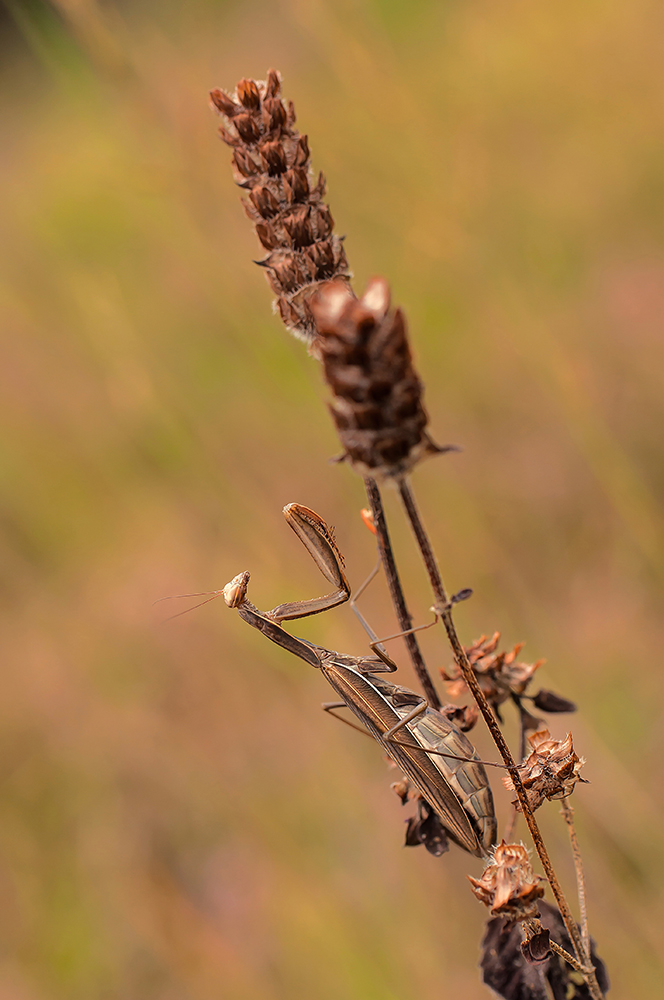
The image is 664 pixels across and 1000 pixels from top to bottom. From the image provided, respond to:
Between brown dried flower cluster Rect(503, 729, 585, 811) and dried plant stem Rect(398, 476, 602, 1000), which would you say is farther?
brown dried flower cluster Rect(503, 729, 585, 811)

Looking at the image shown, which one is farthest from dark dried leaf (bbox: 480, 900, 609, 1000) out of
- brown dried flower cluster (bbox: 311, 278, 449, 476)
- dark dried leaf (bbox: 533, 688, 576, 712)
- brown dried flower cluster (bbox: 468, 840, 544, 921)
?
brown dried flower cluster (bbox: 311, 278, 449, 476)

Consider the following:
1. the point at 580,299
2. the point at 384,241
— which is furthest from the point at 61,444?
the point at 580,299

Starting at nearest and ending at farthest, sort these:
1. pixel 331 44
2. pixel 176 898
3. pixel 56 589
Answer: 1. pixel 331 44
2. pixel 176 898
3. pixel 56 589

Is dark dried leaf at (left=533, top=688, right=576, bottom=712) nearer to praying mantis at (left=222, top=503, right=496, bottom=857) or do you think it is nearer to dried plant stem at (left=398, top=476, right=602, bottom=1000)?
praying mantis at (left=222, top=503, right=496, bottom=857)

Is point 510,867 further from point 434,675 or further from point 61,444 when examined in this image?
point 61,444

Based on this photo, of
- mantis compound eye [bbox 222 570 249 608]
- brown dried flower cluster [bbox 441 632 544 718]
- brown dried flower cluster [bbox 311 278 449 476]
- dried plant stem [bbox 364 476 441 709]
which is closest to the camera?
brown dried flower cluster [bbox 311 278 449 476]
